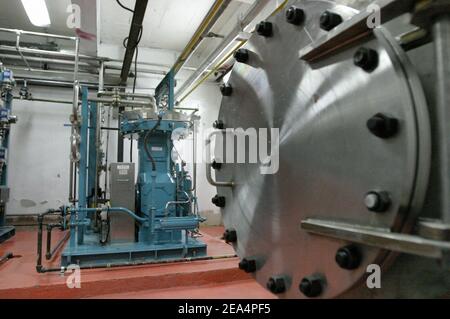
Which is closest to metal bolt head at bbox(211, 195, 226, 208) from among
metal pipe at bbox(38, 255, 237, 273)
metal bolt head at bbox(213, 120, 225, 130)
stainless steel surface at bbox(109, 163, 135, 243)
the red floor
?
metal bolt head at bbox(213, 120, 225, 130)

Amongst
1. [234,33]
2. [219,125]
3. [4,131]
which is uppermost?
[234,33]

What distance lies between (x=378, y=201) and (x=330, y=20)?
0.30 m

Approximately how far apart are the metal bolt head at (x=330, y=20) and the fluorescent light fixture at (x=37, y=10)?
12.0ft

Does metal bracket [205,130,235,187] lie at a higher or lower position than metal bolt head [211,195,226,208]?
higher

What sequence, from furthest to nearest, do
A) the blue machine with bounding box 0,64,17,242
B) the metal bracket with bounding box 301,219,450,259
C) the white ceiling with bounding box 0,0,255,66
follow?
the blue machine with bounding box 0,64,17,242 < the white ceiling with bounding box 0,0,255,66 < the metal bracket with bounding box 301,219,450,259

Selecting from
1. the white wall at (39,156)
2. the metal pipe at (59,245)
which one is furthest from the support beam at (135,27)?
the metal pipe at (59,245)

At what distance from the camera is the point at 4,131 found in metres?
4.71

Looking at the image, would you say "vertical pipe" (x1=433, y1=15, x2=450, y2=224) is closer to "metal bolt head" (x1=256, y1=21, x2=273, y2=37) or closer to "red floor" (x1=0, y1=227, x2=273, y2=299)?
"metal bolt head" (x1=256, y1=21, x2=273, y2=37)

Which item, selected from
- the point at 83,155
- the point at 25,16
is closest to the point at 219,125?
the point at 83,155

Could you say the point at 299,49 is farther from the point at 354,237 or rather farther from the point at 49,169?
the point at 49,169

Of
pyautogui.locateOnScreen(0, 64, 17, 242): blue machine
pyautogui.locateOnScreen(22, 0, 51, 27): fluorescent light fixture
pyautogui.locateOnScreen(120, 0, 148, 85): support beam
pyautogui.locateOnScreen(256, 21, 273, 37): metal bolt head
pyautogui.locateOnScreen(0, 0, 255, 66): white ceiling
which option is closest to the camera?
pyautogui.locateOnScreen(256, 21, 273, 37): metal bolt head

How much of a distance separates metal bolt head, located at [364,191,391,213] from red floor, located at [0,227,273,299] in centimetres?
249

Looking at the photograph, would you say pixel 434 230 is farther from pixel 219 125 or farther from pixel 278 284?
pixel 219 125

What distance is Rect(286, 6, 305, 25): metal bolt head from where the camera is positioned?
598 millimetres
